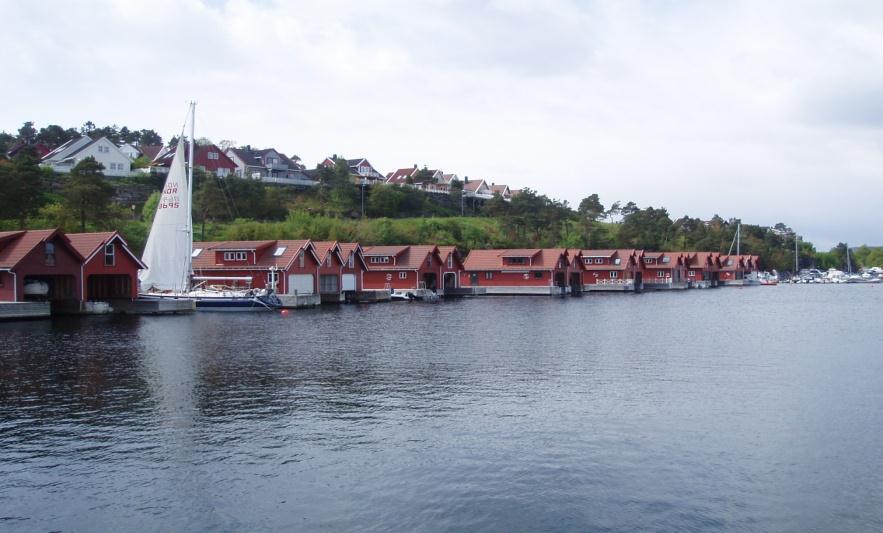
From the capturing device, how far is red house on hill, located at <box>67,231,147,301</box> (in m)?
49.0

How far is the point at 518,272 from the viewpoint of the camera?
91250 mm

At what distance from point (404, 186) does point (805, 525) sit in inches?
4533

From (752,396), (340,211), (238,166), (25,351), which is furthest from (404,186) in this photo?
(752,396)

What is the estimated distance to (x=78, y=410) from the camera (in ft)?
64.8

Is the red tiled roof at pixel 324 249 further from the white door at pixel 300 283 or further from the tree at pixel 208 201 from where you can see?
the tree at pixel 208 201

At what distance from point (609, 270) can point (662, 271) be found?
56.3 feet

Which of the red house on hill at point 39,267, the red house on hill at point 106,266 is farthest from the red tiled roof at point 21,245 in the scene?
the red house on hill at point 106,266

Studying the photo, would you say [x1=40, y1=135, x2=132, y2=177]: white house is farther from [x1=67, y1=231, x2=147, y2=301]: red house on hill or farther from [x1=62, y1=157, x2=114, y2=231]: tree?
[x1=67, y1=231, x2=147, y2=301]: red house on hill

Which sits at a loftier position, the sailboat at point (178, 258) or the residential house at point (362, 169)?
the residential house at point (362, 169)

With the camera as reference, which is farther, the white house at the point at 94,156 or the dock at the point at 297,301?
the white house at the point at 94,156

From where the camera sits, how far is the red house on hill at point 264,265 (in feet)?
203

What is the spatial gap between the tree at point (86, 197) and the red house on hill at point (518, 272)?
40.8 meters

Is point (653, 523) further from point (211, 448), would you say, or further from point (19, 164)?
point (19, 164)

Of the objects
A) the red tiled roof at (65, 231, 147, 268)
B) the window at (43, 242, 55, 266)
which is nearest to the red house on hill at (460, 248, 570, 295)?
the red tiled roof at (65, 231, 147, 268)
